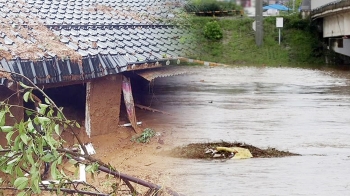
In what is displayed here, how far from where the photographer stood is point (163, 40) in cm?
445

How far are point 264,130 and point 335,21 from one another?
709 cm

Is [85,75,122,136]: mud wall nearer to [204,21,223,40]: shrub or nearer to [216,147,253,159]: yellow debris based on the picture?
[216,147,253,159]: yellow debris

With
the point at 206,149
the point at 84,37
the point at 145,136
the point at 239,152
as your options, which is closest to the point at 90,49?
the point at 84,37

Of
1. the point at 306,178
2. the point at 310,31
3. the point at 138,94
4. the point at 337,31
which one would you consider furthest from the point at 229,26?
the point at 306,178

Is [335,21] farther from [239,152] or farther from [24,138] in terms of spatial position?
[24,138]

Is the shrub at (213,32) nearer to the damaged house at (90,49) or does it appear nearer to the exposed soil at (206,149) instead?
the damaged house at (90,49)

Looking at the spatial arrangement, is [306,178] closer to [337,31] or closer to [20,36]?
[20,36]

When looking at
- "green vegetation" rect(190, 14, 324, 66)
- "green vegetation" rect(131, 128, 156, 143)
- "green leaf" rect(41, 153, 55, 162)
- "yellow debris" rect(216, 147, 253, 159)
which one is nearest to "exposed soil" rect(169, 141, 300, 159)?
"yellow debris" rect(216, 147, 253, 159)

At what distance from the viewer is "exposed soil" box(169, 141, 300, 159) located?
411 centimetres

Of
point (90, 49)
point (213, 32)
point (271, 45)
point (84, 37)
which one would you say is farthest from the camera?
point (271, 45)

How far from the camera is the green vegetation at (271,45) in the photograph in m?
13.5

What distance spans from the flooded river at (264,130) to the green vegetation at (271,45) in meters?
3.94

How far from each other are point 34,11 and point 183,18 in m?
1.28

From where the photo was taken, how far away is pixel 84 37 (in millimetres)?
3967
